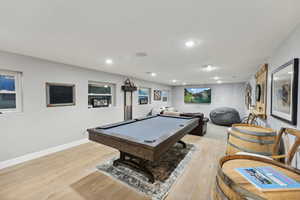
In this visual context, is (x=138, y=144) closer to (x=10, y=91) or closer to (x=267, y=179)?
(x=267, y=179)

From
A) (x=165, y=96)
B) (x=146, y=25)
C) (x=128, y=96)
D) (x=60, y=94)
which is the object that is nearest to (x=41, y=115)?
(x=60, y=94)

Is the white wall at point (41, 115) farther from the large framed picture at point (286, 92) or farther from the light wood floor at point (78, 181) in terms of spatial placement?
the large framed picture at point (286, 92)

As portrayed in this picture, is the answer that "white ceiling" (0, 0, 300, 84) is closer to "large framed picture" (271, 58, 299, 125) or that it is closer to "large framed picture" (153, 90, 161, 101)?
"large framed picture" (271, 58, 299, 125)

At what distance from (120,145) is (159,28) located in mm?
1653

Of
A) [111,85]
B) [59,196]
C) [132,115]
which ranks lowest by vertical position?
[59,196]

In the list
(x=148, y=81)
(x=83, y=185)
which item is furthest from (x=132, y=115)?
(x=83, y=185)

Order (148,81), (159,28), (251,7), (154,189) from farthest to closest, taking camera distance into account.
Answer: (148,81)
(154,189)
(159,28)
(251,7)

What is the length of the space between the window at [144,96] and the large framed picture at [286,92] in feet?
14.9

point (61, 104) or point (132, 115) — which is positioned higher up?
point (61, 104)

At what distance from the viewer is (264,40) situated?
1.82 m

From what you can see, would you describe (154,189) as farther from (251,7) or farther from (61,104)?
(61,104)

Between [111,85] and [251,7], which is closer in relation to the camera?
Result: [251,7]

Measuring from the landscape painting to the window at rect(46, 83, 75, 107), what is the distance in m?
6.70

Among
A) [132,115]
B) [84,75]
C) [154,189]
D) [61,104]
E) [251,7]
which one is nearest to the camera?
[251,7]
